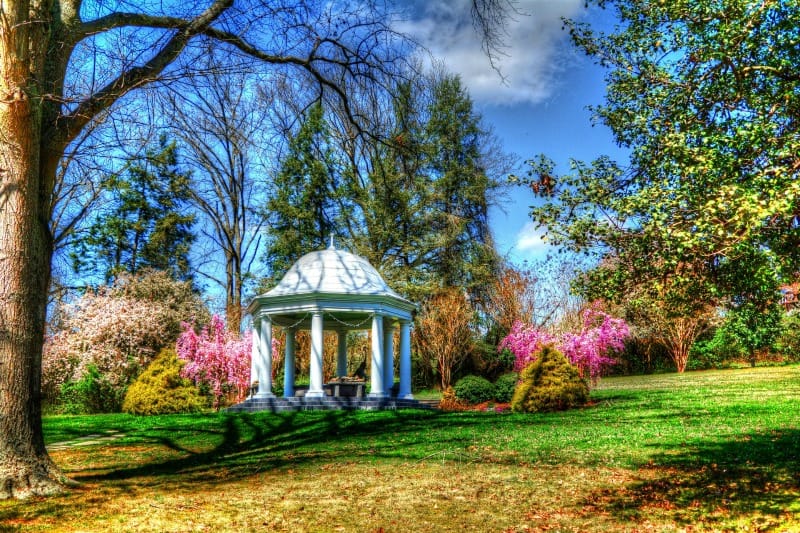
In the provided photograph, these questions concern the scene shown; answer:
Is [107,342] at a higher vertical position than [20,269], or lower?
lower

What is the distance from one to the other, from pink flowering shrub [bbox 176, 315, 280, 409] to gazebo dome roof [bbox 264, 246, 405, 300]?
569cm

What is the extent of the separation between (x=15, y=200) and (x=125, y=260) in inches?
1132

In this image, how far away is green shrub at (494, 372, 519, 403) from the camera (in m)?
19.7

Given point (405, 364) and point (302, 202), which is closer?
point (405, 364)

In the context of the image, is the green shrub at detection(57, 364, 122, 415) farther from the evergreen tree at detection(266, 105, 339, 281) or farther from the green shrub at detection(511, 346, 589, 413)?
the green shrub at detection(511, 346, 589, 413)

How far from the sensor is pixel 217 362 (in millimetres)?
23250

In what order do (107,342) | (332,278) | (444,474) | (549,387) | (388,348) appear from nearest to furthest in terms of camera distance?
1. (444,474)
2. (549,387)
3. (332,278)
4. (388,348)
5. (107,342)

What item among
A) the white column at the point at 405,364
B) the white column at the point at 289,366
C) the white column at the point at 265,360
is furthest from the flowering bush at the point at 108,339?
the white column at the point at 405,364

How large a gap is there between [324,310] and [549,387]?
688 cm

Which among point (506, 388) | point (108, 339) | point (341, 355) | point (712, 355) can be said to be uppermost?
point (108, 339)

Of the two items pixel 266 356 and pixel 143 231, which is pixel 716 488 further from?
pixel 143 231

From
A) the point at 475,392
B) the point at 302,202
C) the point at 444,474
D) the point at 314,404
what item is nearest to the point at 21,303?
the point at 444,474

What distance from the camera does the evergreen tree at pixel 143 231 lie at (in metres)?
32.1

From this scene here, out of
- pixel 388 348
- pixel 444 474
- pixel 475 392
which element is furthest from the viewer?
pixel 388 348
